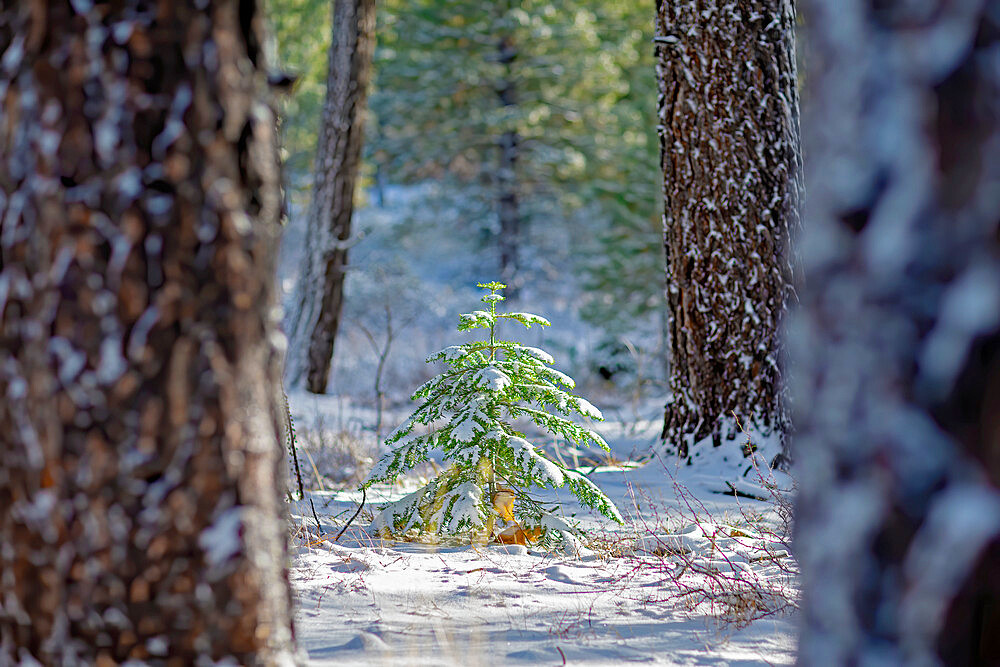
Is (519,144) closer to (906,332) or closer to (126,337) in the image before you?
(126,337)

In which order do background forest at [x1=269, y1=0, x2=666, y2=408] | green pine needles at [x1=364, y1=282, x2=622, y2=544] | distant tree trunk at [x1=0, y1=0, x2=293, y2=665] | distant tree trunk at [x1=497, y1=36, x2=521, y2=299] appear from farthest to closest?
distant tree trunk at [x1=497, y1=36, x2=521, y2=299] < background forest at [x1=269, y1=0, x2=666, y2=408] < green pine needles at [x1=364, y1=282, x2=622, y2=544] < distant tree trunk at [x1=0, y1=0, x2=293, y2=665]

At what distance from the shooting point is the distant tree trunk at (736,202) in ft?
14.5

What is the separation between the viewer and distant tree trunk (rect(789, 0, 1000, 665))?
894 mm

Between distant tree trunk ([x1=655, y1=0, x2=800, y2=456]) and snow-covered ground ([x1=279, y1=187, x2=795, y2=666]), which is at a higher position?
distant tree trunk ([x1=655, y1=0, x2=800, y2=456])

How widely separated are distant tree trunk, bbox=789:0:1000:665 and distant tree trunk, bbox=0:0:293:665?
2.70 feet

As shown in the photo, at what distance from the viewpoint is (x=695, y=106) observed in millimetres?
4531

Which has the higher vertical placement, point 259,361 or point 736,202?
point 736,202

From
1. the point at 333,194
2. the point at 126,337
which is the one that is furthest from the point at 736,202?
the point at 333,194

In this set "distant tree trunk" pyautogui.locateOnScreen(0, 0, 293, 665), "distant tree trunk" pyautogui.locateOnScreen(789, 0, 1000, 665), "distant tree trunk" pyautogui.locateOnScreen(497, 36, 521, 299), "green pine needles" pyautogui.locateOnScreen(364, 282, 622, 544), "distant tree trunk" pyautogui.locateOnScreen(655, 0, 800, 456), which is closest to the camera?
"distant tree trunk" pyautogui.locateOnScreen(789, 0, 1000, 665)

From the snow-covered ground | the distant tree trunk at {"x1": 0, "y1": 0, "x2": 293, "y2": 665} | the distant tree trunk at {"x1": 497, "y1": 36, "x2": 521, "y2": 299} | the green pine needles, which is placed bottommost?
the snow-covered ground

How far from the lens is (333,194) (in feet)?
27.1

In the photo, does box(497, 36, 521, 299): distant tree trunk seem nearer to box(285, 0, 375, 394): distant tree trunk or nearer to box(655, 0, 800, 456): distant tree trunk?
box(285, 0, 375, 394): distant tree trunk

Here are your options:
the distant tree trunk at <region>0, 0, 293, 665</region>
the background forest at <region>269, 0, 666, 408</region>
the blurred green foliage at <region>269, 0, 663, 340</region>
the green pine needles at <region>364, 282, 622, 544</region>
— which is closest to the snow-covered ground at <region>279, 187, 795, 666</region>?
the green pine needles at <region>364, 282, 622, 544</region>

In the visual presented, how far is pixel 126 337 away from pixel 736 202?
3.81m
